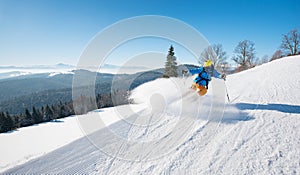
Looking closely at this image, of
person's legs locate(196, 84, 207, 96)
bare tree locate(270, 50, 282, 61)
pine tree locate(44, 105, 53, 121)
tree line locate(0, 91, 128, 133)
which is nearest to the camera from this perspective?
person's legs locate(196, 84, 207, 96)

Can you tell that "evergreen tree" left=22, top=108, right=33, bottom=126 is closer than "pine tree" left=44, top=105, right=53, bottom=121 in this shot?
Yes

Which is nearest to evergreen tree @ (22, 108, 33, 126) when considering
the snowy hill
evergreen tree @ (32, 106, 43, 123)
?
evergreen tree @ (32, 106, 43, 123)

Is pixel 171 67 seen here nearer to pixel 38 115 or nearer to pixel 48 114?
pixel 38 115

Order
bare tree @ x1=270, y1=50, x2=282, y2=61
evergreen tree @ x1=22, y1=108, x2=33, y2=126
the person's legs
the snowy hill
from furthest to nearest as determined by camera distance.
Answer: bare tree @ x1=270, y1=50, x2=282, y2=61 → evergreen tree @ x1=22, y1=108, x2=33, y2=126 → the person's legs → the snowy hill

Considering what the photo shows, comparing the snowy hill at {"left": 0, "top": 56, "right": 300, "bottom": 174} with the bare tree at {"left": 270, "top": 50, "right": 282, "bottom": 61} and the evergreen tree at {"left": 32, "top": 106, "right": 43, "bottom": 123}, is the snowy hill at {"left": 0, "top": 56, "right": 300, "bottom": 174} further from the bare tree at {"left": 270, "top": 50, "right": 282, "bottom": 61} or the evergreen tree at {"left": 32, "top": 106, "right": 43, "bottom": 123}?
the bare tree at {"left": 270, "top": 50, "right": 282, "bottom": 61}

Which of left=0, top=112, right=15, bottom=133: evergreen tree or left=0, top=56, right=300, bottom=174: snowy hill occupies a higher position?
left=0, top=56, right=300, bottom=174: snowy hill

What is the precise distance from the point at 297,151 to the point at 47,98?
148307mm

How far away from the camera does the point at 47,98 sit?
119750mm

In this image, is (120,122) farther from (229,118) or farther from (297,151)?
(297,151)

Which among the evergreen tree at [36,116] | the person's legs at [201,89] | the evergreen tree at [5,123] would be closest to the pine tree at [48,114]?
the evergreen tree at [36,116]

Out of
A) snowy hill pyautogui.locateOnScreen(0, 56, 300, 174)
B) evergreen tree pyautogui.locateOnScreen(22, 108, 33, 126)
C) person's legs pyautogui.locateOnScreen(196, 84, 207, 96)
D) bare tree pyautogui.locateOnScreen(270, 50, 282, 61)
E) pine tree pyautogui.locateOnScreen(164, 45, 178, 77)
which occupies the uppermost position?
bare tree pyautogui.locateOnScreen(270, 50, 282, 61)

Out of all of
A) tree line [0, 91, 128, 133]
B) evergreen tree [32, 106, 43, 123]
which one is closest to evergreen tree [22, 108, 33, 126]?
tree line [0, 91, 128, 133]

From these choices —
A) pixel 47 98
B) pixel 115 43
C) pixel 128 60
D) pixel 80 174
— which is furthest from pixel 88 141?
pixel 47 98

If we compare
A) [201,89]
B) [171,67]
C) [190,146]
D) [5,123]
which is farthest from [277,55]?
[5,123]
